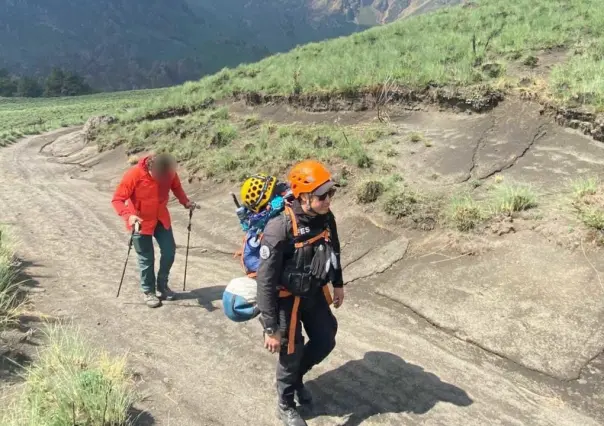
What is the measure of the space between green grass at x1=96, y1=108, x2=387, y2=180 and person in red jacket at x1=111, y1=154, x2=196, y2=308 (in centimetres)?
525

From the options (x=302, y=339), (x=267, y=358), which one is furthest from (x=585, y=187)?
(x=302, y=339)

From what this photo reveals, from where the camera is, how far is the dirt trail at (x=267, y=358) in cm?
455

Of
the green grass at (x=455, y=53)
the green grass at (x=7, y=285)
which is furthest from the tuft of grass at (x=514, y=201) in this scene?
the green grass at (x=7, y=285)

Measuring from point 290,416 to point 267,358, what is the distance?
1238 millimetres

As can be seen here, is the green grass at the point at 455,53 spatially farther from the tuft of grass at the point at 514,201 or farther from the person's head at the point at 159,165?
the person's head at the point at 159,165

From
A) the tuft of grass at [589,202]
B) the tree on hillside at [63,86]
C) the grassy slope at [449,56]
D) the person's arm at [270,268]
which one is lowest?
the tuft of grass at [589,202]

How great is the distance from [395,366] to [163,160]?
12.4ft

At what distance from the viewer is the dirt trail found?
455 centimetres

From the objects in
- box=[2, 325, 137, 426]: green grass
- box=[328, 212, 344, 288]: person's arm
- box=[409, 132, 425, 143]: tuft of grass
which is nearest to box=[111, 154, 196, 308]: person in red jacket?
box=[2, 325, 137, 426]: green grass

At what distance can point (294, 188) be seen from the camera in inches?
152

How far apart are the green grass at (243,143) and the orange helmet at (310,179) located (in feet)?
23.4

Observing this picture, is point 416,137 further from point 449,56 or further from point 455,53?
point 455,53

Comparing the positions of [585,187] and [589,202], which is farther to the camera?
[585,187]

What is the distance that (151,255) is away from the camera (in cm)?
676
